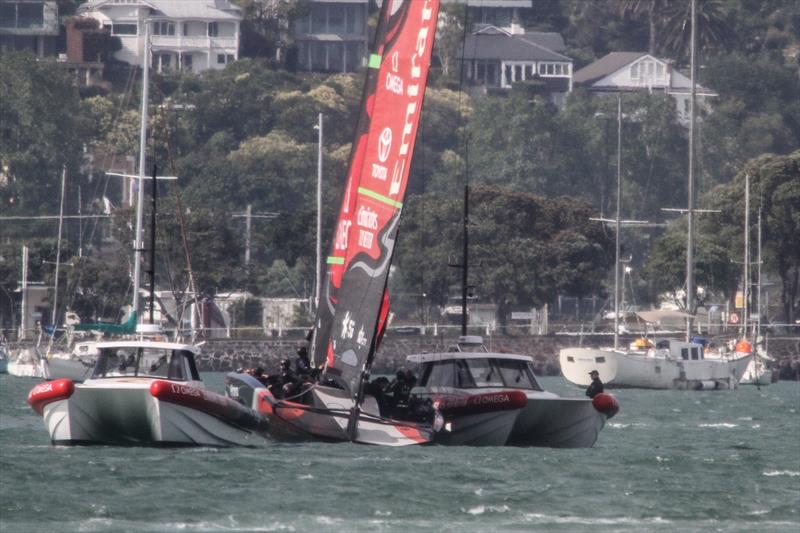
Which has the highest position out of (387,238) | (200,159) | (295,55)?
(295,55)

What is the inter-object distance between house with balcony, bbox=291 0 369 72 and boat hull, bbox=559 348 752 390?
101 metres

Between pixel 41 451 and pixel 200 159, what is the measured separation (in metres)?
104

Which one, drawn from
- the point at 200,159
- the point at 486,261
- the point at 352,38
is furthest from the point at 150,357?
the point at 352,38

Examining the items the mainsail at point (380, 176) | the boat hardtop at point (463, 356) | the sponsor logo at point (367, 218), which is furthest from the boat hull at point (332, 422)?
the sponsor logo at point (367, 218)

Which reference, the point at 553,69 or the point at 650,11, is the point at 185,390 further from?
the point at 650,11

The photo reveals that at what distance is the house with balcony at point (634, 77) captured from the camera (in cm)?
18175

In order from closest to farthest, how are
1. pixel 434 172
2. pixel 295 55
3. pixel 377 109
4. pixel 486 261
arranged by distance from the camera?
pixel 377 109, pixel 486 261, pixel 434 172, pixel 295 55

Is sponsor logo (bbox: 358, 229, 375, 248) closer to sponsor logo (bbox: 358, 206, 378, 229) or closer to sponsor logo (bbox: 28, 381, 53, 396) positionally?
sponsor logo (bbox: 358, 206, 378, 229)

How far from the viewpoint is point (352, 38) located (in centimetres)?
18588

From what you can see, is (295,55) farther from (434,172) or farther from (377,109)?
(377,109)

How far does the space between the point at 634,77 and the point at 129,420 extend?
5938 inches

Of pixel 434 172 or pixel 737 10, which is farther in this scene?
pixel 737 10

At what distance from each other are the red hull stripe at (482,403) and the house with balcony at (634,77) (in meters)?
140

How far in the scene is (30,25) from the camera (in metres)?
173
